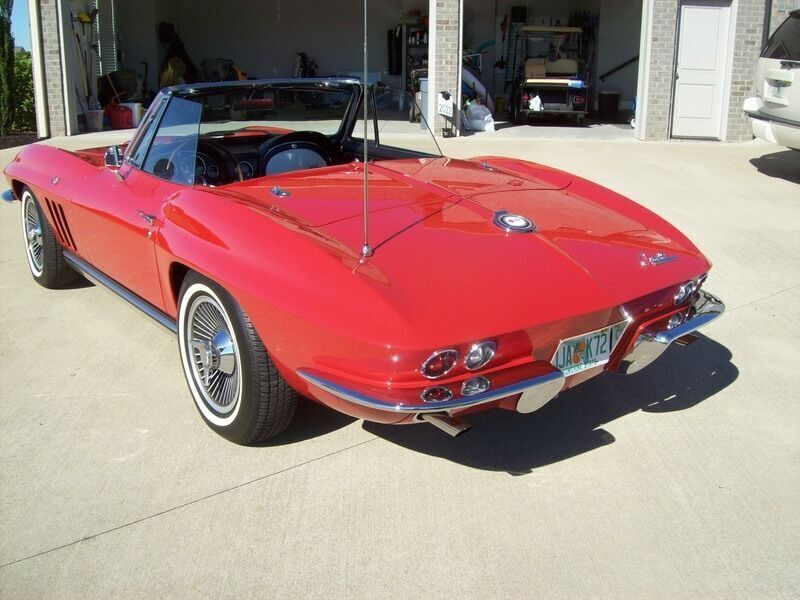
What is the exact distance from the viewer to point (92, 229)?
4656mm

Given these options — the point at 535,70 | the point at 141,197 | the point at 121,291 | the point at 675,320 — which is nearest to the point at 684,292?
the point at 675,320

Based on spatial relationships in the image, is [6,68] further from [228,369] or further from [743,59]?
[228,369]

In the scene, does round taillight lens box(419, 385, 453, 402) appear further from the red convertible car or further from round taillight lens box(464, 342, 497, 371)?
round taillight lens box(464, 342, 497, 371)

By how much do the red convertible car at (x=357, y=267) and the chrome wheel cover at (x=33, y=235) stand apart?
29.6 inches

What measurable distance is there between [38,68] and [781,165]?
10.5 metres

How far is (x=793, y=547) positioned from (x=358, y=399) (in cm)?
159

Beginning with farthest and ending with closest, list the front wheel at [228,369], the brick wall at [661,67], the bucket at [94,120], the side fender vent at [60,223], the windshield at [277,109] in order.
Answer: the bucket at [94,120], the brick wall at [661,67], the side fender vent at [60,223], the windshield at [277,109], the front wheel at [228,369]

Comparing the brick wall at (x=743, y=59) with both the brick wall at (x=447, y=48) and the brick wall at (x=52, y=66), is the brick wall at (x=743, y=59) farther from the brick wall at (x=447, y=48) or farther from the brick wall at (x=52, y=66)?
the brick wall at (x=52, y=66)

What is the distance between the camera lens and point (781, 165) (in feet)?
33.9

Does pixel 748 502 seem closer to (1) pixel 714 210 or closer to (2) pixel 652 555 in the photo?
(2) pixel 652 555

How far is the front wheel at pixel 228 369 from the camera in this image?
332 centimetres

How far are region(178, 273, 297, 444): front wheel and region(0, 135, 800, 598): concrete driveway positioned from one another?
0.45 ft

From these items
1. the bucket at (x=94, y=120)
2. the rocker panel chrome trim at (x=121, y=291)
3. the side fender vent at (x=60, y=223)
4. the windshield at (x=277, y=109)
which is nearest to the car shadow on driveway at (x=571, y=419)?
the rocker panel chrome trim at (x=121, y=291)

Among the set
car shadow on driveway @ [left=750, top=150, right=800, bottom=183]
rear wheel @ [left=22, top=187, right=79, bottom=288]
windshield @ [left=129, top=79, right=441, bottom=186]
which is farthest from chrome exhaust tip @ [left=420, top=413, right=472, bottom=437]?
car shadow on driveway @ [left=750, top=150, right=800, bottom=183]
